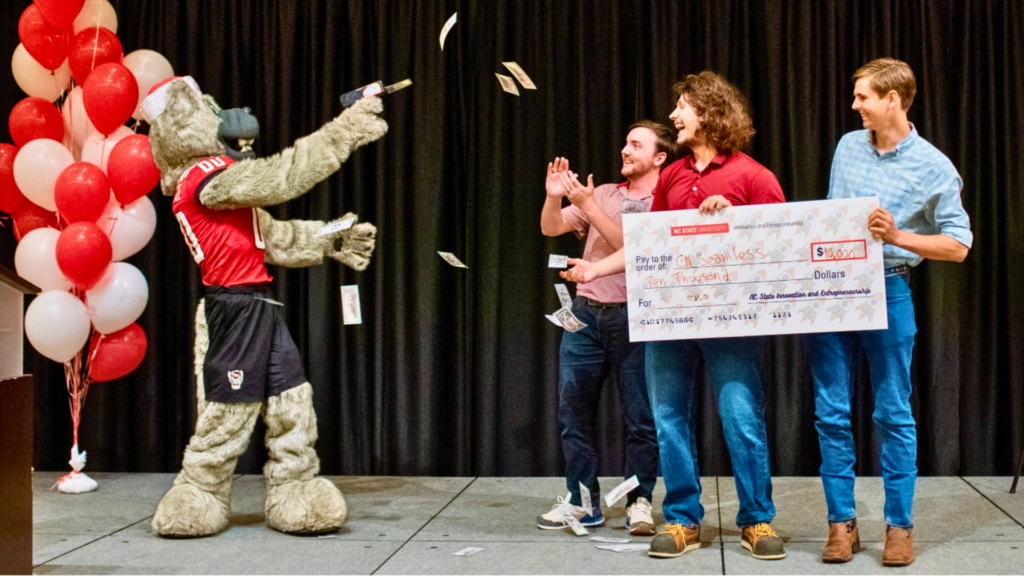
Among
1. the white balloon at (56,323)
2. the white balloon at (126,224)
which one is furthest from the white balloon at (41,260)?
the white balloon at (126,224)

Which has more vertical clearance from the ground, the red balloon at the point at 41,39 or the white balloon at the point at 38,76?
the red balloon at the point at 41,39

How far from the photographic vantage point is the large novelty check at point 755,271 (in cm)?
254

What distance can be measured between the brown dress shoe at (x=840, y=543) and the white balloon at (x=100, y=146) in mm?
3036

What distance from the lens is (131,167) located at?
358cm

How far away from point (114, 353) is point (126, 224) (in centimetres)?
55

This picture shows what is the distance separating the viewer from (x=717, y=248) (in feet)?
8.50

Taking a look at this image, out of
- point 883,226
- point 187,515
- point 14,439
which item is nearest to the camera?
point 14,439

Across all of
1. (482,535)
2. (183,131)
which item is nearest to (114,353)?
(183,131)

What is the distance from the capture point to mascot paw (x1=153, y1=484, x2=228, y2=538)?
3012 mm

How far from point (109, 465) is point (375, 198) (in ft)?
6.11

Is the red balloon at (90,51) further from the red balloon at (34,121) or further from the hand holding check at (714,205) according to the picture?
the hand holding check at (714,205)

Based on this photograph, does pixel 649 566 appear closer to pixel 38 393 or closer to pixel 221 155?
pixel 221 155

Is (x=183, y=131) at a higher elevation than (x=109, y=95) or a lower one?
lower

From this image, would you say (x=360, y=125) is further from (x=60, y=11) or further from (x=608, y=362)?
(x=60, y=11)
